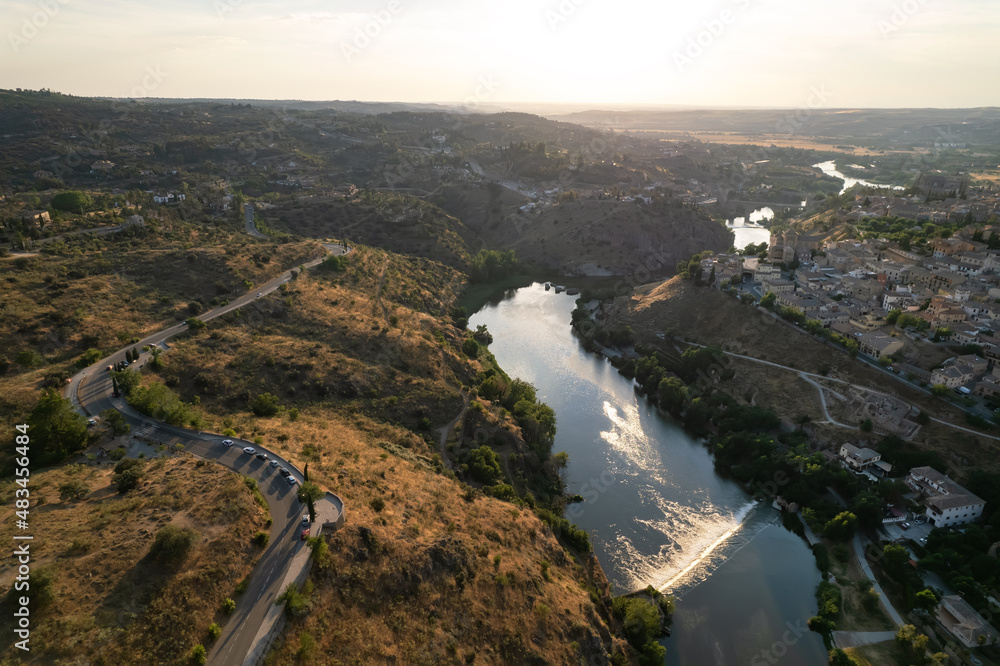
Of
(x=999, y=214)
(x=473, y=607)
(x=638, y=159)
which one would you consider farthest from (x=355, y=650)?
(x=638, y=159)

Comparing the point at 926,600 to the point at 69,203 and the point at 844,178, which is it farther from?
the point at 844,178

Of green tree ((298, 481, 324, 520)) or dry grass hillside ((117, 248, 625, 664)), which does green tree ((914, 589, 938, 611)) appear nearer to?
dry grass hillside ((117, 248, 625, 664))

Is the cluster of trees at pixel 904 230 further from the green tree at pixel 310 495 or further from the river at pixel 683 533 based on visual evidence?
the green tree at pixel 310 495

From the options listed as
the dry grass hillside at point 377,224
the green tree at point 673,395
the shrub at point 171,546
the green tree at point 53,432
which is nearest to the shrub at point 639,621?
the shrub at point 171,546

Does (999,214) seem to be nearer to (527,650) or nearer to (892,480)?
(892,480)

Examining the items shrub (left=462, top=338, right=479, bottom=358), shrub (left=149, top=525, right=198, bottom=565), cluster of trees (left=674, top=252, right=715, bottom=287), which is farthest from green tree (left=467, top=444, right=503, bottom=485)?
cluster of trees (left=674, top=252, right=715, bottom=287)

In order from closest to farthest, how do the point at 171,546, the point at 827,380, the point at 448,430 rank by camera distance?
the point at 171,546 < the point at 448,430 < the point at 827,380

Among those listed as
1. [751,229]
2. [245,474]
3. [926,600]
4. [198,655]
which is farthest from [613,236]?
[198,655]
